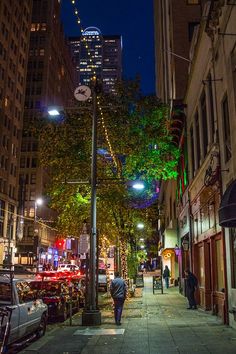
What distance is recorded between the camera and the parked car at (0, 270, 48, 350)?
32.5 feet

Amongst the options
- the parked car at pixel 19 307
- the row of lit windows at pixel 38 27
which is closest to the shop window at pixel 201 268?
the parked car at pixel 19 307

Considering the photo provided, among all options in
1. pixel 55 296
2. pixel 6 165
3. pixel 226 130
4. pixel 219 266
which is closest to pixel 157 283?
pixel 219 266

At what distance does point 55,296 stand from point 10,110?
2439 inches

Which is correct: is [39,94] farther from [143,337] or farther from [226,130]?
[143,337]

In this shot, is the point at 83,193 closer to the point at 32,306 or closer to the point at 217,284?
the point at 217,284

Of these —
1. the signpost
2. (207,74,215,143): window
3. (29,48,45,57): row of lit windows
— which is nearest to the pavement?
(207,74,215,143): window

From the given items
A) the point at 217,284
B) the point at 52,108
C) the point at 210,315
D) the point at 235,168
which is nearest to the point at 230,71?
the point at 235,168

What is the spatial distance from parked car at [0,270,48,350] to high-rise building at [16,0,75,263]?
229ft

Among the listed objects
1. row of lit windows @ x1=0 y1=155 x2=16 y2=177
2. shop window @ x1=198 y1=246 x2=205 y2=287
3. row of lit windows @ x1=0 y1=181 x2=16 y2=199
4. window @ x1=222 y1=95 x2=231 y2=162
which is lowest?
shop window @ x1=198 y1=246 x2=205 y2=287

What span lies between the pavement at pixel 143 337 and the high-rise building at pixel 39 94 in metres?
66.8

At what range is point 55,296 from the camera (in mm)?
16516

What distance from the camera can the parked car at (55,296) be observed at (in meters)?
16.0

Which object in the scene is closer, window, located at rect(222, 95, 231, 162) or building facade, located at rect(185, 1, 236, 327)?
building facade, located at rect(185, 1, 236, 327)

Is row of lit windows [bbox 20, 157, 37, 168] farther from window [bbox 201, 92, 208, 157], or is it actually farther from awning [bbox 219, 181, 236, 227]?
awning [bbox 219, 181, 236, 227]
